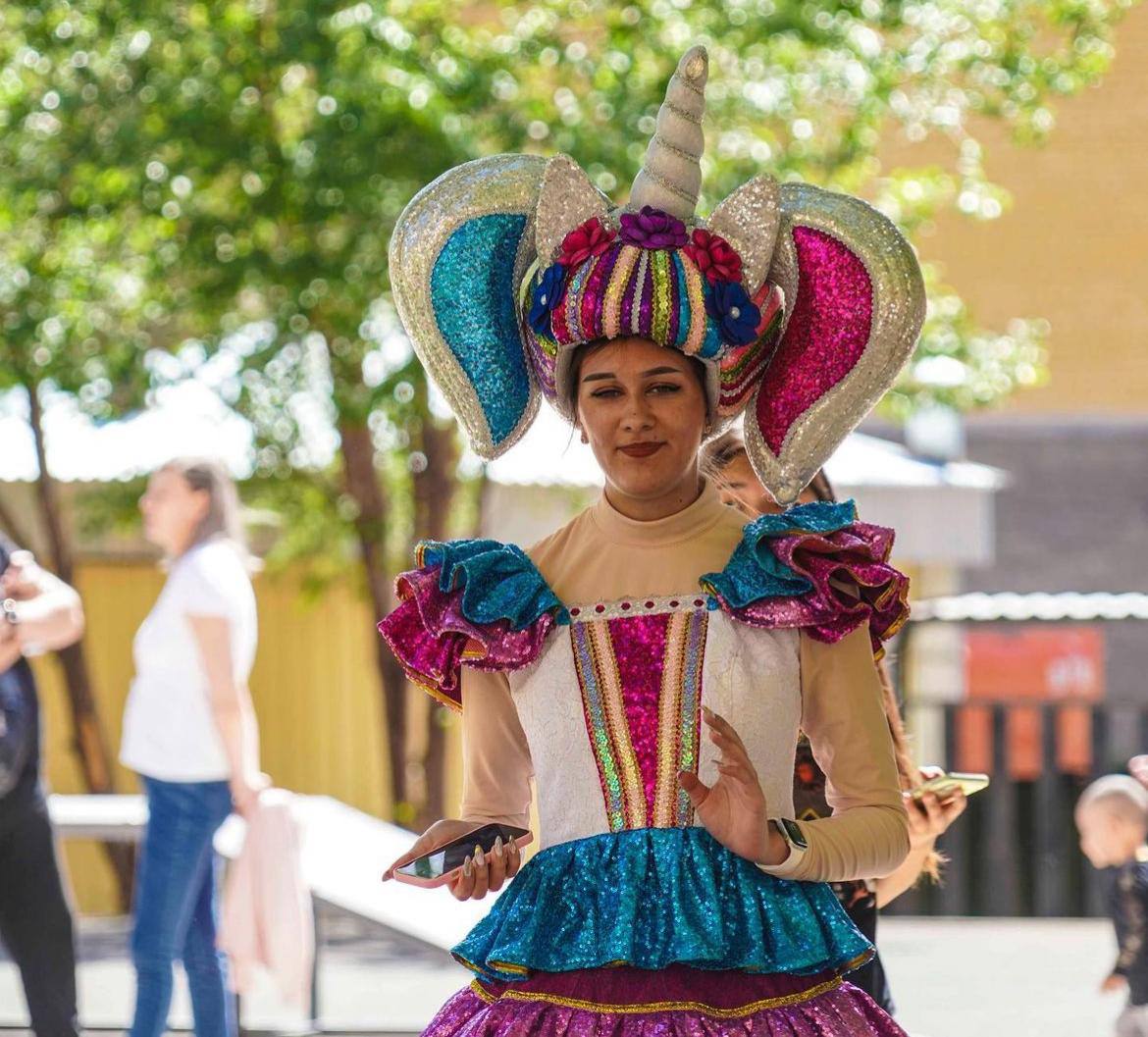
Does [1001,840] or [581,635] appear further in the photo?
[1001,840]

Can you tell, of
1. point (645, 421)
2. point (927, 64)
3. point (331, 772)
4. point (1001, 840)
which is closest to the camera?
point (645, 421)

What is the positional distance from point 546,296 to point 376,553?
6.98 m

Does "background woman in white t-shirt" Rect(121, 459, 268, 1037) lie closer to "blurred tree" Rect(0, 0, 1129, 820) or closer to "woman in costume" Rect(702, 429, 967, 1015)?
"woman in costume" Rect(702, 429, 967, 1015)

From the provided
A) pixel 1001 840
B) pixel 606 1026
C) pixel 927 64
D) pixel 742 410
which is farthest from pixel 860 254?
pixel 1001 840

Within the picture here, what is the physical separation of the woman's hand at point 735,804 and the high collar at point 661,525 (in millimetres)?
322

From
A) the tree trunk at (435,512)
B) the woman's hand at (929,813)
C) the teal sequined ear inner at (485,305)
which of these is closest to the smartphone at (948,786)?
the woman's hand at (929,813)

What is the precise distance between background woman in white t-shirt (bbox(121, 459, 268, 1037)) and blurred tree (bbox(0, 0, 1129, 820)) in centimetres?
266

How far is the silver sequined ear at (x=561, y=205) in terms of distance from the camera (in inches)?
104

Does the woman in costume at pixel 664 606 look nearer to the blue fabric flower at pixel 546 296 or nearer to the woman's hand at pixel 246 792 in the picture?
the blue fabric flower at pixel 546 296

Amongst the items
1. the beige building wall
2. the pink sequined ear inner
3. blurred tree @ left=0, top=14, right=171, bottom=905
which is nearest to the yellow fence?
blurred tree @ left=0, top=14, right=171, bottom=905

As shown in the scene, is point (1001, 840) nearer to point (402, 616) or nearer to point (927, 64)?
point (927, 64)

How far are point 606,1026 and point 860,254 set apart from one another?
963 mm

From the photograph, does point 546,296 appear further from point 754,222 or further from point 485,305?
point 754,222

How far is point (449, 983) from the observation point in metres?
7.56
